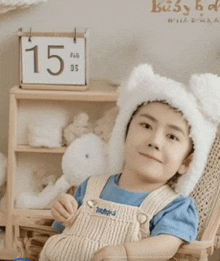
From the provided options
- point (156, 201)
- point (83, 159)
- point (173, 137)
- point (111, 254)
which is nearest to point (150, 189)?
point (156, 201)

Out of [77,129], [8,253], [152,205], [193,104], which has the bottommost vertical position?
[8,253]

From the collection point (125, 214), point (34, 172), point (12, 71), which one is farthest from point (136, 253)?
point (12, 71)

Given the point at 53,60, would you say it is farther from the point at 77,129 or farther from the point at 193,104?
the point at 193,104

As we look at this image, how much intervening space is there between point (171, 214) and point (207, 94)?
37 centimetres

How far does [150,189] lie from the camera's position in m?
1.70

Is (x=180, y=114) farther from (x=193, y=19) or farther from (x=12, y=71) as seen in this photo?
(x=12, y=71)

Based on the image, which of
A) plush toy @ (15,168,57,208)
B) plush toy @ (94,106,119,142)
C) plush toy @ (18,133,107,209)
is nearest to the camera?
plush toy @ (18,133,107,209)

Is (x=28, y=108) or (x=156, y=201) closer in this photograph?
(x=156, y=201)

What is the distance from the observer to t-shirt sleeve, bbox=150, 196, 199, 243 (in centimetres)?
160

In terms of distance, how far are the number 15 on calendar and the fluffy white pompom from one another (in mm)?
264

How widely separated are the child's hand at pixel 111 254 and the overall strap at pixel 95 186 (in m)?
0.25

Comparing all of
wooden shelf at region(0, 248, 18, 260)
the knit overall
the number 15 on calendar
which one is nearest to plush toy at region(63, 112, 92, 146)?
the number 15 on calendar

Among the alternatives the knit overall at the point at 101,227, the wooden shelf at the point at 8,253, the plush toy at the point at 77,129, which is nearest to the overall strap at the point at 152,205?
the knit overall at the point at 101,227

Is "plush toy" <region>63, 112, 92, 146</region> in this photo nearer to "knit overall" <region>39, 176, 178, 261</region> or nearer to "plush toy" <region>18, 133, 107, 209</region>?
"plush toy" <region>18, 133, 107, 209</region>
